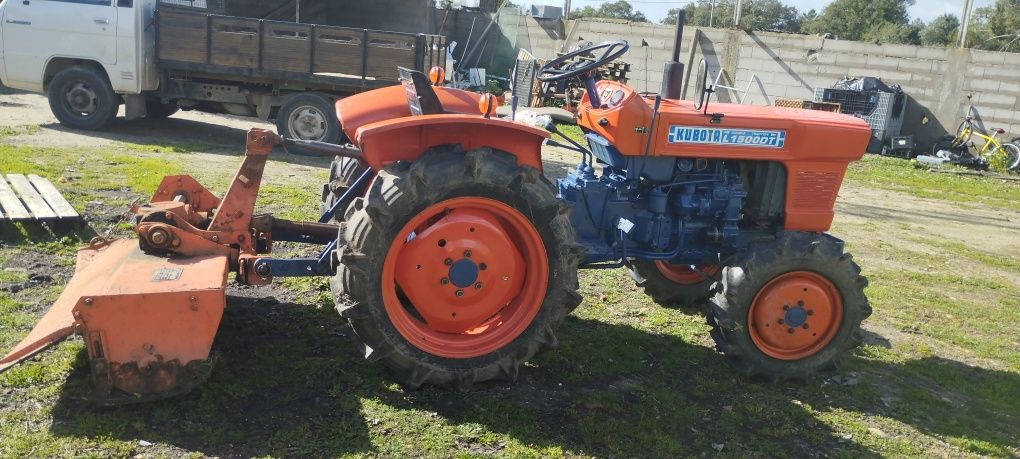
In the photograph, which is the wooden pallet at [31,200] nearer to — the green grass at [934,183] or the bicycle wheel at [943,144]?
the green grass at [934,183]

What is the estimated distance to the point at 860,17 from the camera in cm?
4247

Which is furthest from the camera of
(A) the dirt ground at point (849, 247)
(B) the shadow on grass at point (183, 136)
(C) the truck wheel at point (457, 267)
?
(B) the shadow on grass at point (183, 136)

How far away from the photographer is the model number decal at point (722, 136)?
4.17 meters

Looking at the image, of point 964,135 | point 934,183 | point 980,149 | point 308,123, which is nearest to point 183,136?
point 308,123

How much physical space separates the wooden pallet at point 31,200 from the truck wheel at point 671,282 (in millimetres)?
4051

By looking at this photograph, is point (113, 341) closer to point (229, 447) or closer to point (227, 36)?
point (229, 447)

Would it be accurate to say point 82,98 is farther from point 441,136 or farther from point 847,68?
point 847,68

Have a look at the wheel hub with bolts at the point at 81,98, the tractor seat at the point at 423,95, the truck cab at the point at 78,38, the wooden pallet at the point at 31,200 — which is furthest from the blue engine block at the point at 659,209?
the wheel hub with bolts at the point at 81,98

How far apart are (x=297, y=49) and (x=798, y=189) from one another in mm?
7576

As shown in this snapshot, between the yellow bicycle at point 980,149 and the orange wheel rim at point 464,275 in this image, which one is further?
the yellow bicycle at point 980,149

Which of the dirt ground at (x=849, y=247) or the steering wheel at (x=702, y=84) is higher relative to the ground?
the steering wheel at (x=702, y=84)

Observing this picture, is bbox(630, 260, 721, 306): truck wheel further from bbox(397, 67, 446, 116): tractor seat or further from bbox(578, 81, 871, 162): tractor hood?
bbox(397, 67, 446, 116): tractor seat

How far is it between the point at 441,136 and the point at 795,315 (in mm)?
2123

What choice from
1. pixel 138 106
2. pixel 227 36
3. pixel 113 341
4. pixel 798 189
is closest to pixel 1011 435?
pixel 798 189
